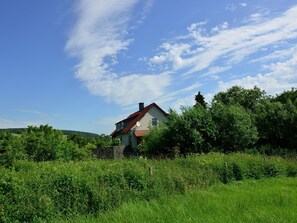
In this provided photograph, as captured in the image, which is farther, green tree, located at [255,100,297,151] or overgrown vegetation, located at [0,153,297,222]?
green tree, located at [255,100,297,151]

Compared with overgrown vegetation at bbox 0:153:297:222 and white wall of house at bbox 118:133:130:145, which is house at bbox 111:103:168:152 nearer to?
white wall of house at bbox 118:133:130:145

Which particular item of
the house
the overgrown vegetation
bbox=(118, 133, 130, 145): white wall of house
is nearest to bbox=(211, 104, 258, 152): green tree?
the overgrown vegetation

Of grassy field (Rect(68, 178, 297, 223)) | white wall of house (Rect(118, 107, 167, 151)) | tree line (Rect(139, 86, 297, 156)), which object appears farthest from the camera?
white wall of house (Rect(118, 107, 167, 151))

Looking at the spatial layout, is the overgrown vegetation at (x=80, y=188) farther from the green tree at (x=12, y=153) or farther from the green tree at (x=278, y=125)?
the green tree at (x=278, y=125)

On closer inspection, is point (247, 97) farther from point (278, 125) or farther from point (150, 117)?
point (278, 125)

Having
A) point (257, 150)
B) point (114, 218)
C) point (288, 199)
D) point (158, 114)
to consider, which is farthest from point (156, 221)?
point (158, 114)

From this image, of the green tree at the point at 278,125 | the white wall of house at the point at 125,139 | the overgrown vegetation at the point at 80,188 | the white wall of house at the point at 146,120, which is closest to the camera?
the overgrown vegetation at the point at 80,188

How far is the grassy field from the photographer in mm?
9359

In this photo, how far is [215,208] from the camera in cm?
1066

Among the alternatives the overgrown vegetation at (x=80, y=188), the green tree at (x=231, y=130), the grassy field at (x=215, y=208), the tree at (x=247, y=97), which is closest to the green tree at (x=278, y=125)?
the green tree at (x=231, y=130)

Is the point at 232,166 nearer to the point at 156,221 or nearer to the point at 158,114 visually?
the point at 156,221

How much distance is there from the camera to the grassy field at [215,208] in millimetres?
9359

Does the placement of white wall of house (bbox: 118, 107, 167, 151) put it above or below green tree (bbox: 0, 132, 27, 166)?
above

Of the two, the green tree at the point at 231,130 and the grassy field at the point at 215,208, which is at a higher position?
the green tree at the point at 231,130
